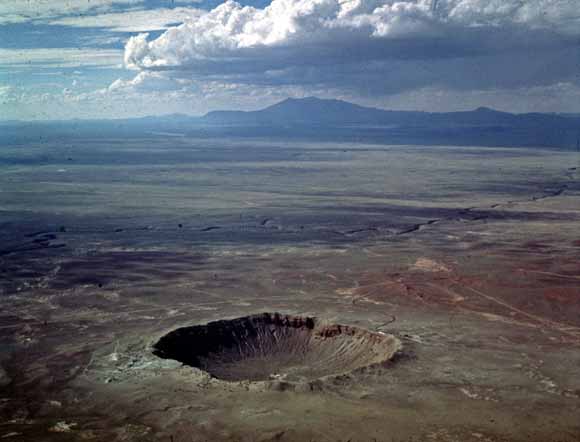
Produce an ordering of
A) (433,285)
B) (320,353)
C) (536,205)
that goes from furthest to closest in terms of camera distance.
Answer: (536,205), (433,285), (320,353)

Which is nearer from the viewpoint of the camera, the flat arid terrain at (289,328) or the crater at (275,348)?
the flat arid terrain at (289,328)

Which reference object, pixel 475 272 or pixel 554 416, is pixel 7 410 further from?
pixel 475 272

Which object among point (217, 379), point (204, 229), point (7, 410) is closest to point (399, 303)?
point (217, 379)

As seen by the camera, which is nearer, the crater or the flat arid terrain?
the flat arid terrain

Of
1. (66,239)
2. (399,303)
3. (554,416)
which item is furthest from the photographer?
(66,239)
